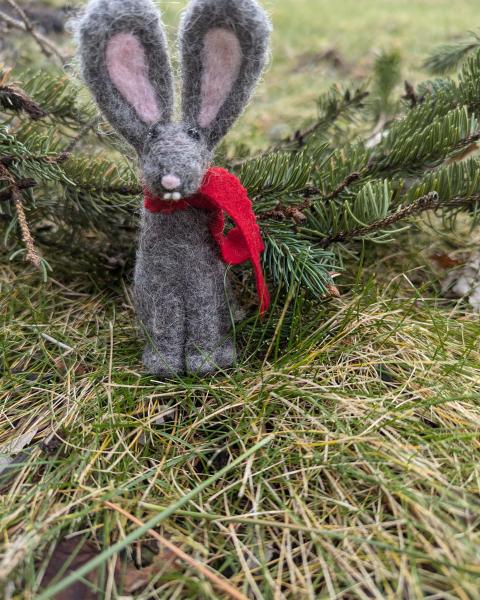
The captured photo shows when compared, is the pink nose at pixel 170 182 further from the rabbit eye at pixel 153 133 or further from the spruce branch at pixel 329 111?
the spruce branch at pixel 329 111

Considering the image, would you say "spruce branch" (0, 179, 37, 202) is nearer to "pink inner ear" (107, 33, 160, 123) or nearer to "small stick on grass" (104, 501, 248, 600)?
"pink inner ear" (107, 33, 160, 123)

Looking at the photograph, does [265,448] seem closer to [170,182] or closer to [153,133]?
[170,182]

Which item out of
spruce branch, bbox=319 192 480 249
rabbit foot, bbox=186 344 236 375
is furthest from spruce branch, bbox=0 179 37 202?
spruce branch, bbox=319 192 480 249

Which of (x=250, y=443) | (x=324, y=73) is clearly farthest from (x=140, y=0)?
(x=324, y=73)

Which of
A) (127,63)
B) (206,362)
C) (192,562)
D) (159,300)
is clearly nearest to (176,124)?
(127,63)

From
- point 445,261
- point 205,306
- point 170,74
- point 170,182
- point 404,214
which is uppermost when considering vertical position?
point 170,74

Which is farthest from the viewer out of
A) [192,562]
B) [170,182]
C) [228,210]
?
[228,210]
